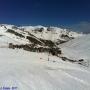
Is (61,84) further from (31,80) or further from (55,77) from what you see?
(31,80)

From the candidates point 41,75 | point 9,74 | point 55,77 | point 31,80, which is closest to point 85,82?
point 55,77

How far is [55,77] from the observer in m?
15.4

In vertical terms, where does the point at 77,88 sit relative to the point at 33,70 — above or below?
below

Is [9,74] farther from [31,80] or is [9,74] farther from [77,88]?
[77,88]

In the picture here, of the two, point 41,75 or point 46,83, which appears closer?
point 46,83

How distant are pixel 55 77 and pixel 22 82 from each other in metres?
3.47

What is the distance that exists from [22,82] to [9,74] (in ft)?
6.23

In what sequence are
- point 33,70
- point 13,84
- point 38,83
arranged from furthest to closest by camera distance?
point 33,70, point 38,83, point 13,84

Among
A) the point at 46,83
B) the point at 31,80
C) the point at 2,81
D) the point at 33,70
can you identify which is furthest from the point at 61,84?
the point at 2,81

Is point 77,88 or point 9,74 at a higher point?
point 9,74

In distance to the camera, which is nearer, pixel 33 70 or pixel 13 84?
pixel 13 84

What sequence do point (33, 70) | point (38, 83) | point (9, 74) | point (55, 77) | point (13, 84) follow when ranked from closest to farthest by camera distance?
point (13, 84) < point (38, 83) < point (9, 74) < point (55, 77) < point (33, 70)

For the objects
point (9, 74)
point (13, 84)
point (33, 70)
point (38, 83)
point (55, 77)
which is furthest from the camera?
point (33, 70)

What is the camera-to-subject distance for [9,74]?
14398 millimetres
